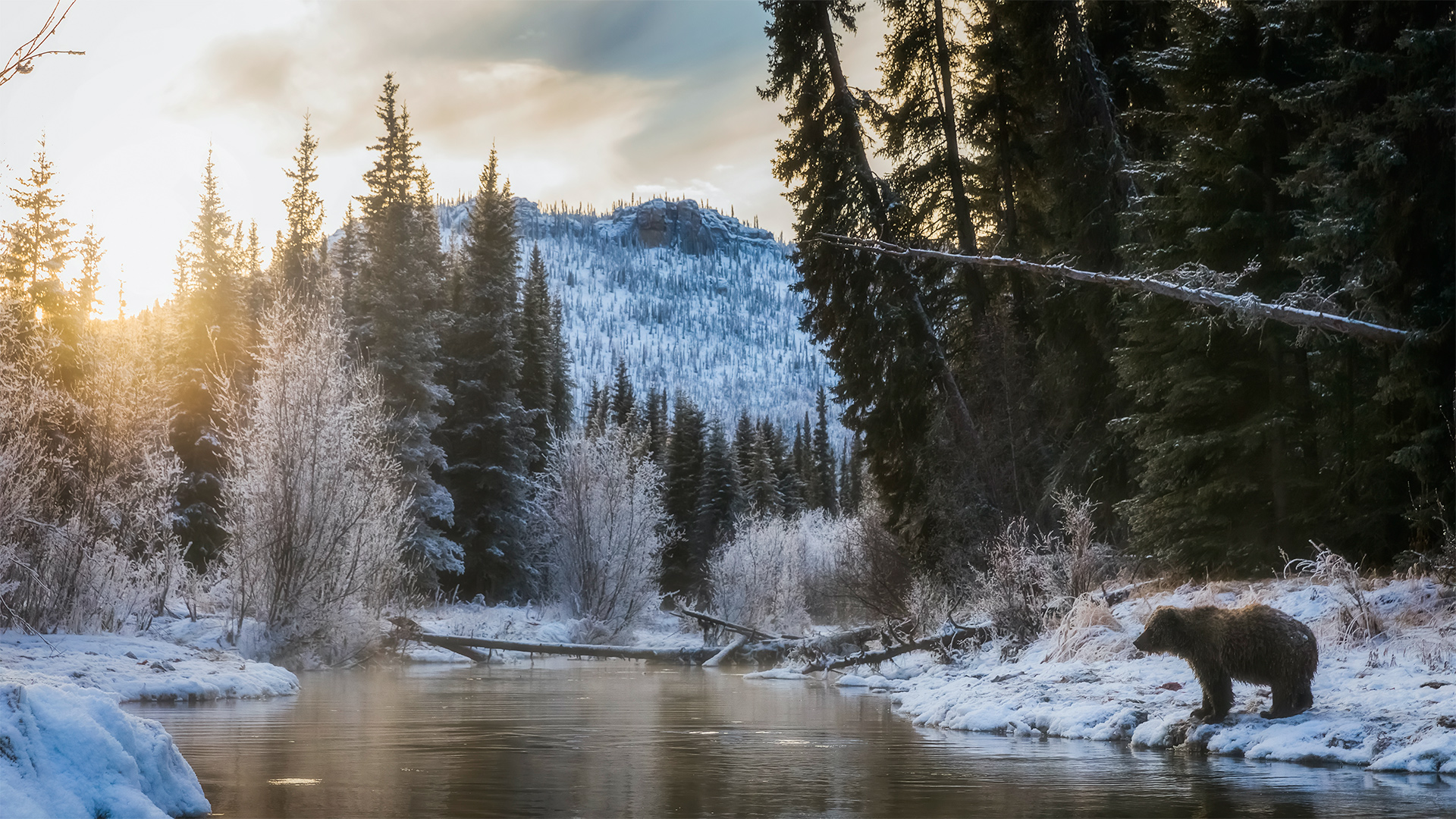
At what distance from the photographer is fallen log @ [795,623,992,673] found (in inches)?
672

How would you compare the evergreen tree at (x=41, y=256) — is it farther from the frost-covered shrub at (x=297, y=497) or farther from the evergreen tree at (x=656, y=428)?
the evergreen tree at (x=656, y=428)

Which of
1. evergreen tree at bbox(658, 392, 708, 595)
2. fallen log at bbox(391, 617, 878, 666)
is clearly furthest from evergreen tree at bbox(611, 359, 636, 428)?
fallen log at bbox(391, 617, 878, 666)

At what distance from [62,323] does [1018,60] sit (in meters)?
30.8

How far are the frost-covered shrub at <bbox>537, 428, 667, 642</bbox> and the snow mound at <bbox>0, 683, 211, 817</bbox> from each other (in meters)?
28.3

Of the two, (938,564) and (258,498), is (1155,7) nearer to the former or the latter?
(938,564)

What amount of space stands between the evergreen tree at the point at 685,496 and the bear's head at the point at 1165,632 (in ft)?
146

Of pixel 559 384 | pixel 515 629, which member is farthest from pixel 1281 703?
pixel 559 384

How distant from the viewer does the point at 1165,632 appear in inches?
347

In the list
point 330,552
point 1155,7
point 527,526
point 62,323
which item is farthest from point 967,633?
point 62,323

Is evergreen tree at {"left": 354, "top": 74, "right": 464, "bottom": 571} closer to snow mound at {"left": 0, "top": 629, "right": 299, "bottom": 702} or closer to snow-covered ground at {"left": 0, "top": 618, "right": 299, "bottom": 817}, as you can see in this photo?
snow mound at {"left": 0, "top": 629, "right": 299, "bottom": 702}

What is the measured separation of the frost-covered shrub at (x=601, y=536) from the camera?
3409 cm

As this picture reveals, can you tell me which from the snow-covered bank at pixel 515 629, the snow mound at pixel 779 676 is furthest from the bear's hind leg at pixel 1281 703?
the snow-covered bank at pixel 515 629

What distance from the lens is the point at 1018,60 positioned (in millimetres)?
22875

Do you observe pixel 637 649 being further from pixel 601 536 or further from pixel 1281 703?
pixel 1281 703
